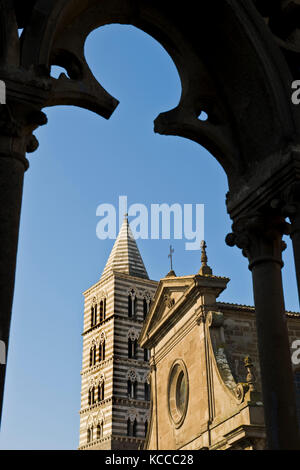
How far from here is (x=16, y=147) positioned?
3936 millimetres

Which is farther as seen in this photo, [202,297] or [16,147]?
[202,297]

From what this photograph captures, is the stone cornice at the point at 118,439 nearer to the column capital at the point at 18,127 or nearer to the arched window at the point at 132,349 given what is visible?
the arched window at the point at 132,349

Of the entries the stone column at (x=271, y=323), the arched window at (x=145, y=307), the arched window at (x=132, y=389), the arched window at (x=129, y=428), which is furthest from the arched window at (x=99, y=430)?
the stone column at (x=271, y=323)

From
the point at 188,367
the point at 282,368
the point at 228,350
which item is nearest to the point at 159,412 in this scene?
the point at 188,367

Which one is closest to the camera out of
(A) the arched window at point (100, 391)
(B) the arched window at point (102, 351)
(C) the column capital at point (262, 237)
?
(C) the column capital at point (262, 237)

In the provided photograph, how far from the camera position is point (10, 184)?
3807 mm

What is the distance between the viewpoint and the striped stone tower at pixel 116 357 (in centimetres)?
4544

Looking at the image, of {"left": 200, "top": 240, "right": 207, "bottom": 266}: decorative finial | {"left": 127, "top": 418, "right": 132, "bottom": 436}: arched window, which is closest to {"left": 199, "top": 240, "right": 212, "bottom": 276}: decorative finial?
{"left": 200, "top": 240, "right": 207, "bottom": 266}: decorative finial

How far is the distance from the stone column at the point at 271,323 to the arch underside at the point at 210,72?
53 centimetres

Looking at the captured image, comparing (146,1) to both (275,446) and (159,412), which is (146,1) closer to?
(275,446)

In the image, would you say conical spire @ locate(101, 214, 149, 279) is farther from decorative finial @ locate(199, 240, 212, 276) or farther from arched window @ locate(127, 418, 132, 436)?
decorative finial @ locate(199, 240, 212, 276)

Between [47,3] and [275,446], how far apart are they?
142 inches

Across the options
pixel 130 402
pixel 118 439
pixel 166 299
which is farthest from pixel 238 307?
pixel 130 402

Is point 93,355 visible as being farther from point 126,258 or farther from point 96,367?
point 126,258
